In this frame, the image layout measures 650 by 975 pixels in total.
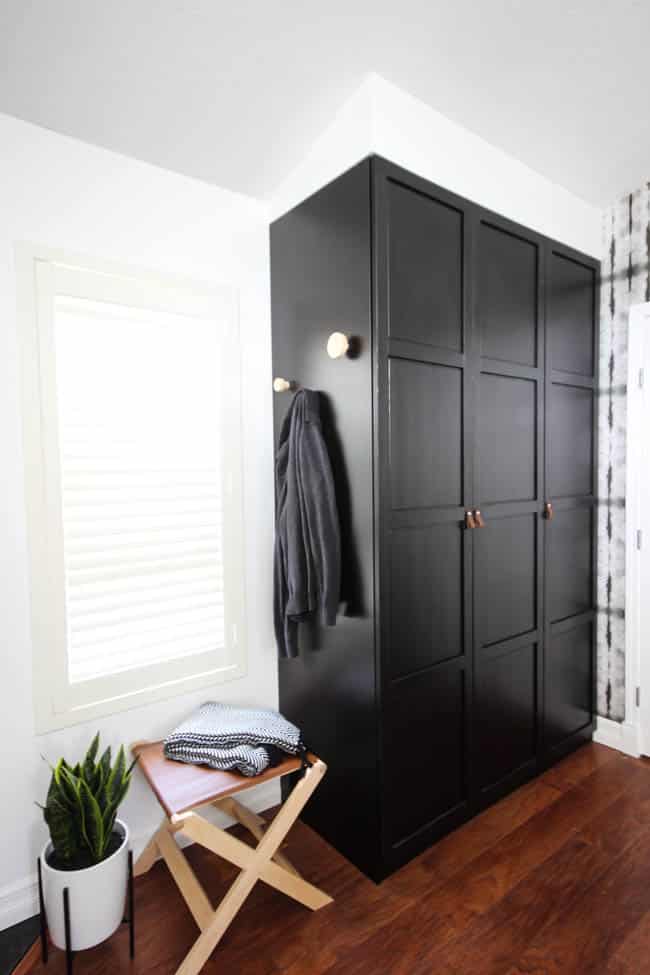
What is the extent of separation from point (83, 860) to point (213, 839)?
0.37 metres

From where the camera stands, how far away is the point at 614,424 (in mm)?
2500

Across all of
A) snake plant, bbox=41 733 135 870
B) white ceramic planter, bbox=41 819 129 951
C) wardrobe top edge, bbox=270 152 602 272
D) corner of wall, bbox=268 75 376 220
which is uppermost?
corner of wall, bbox=268 75 376 220

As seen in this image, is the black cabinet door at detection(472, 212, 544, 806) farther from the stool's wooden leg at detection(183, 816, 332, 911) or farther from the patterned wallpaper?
the stool's wooden leg at detection(183, 816, 332, 911)

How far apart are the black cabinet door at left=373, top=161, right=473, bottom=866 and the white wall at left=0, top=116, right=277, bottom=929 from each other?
0.61 m

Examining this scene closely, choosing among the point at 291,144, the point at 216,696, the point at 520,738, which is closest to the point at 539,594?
the point at 520,738

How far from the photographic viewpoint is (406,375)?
67.2 inches

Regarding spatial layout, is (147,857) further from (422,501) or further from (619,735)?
(619,735)

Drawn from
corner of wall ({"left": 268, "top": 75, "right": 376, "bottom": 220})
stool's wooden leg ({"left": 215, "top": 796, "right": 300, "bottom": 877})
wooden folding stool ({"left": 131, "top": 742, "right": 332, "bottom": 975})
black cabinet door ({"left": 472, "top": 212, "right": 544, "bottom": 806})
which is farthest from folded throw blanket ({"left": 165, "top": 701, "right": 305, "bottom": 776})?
corner of wall ({"left": 268, "top": 75, "right": 376, "bottom": 220})

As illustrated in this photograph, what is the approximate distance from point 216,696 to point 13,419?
1202 millimetres

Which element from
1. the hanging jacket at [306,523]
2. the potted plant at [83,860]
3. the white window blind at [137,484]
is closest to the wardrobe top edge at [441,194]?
the white window blind at [137,484]

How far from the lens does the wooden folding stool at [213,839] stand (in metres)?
1.41

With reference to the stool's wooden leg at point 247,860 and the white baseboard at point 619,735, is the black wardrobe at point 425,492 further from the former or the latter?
the white baseboard at point 619,735

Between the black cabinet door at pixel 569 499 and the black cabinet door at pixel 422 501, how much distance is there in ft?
1.95

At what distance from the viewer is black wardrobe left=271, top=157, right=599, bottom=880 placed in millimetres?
1674
